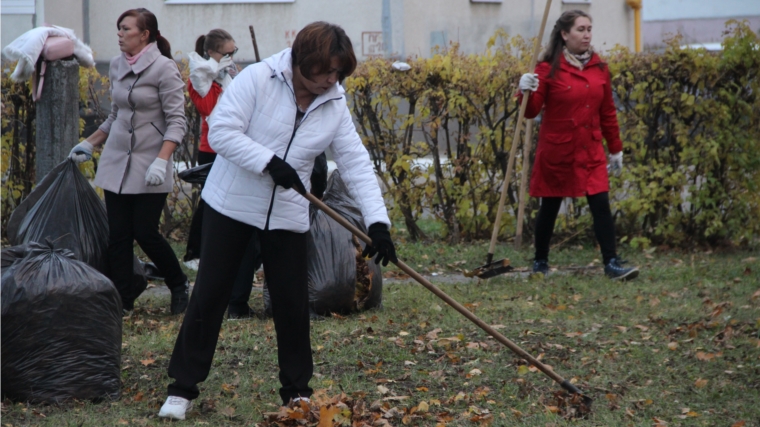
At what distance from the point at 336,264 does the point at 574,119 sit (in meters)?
2.27

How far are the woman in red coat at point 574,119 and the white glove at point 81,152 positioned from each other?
3008 millimetres

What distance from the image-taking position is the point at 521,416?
12.2ft

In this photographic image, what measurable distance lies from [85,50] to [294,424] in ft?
11.0

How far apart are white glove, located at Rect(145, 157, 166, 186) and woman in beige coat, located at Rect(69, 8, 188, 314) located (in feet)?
0.16

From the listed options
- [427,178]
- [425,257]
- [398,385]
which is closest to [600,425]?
[398,385]

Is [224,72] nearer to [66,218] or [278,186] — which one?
[66,218]

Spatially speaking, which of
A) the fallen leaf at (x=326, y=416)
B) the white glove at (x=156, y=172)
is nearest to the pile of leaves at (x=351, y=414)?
the fallen leaf at (x=326, y=416)

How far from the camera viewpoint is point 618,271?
6.46 meters

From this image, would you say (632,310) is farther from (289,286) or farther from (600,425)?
(289,286)

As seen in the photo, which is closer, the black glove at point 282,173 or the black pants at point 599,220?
the black glove at point 282,173

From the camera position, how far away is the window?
15.7 meters

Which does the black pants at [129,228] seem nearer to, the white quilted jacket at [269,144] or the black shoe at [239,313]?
the black shoe at [239,313]

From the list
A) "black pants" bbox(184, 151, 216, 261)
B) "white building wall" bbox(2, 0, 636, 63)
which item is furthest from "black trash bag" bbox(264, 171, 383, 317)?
"white building wall" bbox(2, 0, 636, 63)

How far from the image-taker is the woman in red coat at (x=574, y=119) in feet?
20.9
